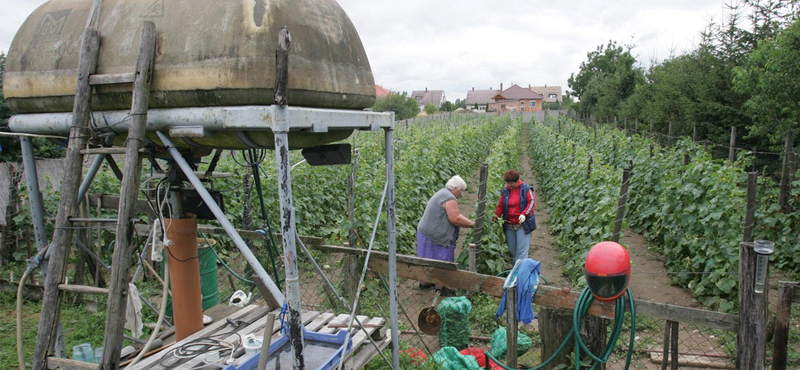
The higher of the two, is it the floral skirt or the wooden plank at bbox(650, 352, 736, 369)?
the floral skirt

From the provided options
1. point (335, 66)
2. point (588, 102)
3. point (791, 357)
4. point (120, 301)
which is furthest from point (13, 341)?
point (588, 102)

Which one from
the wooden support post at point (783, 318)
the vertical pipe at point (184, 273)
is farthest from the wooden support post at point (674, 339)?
the vertical pipe at point (184, 273)

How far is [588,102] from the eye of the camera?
151 feet

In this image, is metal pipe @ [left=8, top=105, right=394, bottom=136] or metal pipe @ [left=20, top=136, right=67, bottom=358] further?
metal pipe @ [left=20, top=136, right=67, bottom=358]

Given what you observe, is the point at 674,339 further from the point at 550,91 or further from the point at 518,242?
the point at 550,91

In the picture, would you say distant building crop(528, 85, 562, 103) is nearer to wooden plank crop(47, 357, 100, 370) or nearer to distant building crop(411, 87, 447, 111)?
distant building crop(411, 87, 447, 111)

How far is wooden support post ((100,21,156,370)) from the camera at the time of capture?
2740 mm

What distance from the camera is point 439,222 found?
255 inches

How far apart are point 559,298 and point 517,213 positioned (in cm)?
318

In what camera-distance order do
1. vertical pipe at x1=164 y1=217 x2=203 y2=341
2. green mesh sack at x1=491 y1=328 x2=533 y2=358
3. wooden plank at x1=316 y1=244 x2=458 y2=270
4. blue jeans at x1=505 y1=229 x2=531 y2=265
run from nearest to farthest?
vertical pipe at x1=164 y1=217 x2=203 y2=341 → wooden plank at x1=316 y1=244 x2=458 y2=270 → green mesh sack at x1=491 y1=328 x2=533 y2=358 → blue jeans at x1=505 y1=229 x2=531 y2=265

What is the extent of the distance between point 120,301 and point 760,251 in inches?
164

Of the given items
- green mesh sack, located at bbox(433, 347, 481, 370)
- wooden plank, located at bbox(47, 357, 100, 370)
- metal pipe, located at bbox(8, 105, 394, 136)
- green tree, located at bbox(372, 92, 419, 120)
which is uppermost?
green tree, located at bbox(372, 92, 419, 120)

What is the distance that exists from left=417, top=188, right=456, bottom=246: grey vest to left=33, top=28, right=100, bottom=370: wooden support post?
421 centimetres

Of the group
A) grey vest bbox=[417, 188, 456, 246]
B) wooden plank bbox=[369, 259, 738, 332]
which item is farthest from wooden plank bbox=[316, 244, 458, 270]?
grey vest bbox=[417, 188, 456, 246]
